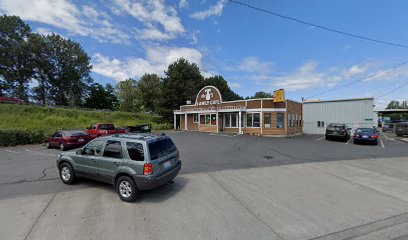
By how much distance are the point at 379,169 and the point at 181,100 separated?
31.3 meters

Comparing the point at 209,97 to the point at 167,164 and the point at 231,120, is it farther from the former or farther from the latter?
the point at 167,164

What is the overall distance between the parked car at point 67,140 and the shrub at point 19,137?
4.35m

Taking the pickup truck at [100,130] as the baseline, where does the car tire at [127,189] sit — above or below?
below

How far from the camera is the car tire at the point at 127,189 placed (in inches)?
192

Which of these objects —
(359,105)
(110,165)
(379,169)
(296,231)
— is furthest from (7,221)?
(359,105)

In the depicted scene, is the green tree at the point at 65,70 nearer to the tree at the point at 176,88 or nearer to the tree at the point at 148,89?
the tree at the point at 148,89

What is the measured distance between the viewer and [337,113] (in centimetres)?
2616

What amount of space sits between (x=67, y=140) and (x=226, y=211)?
13.6m

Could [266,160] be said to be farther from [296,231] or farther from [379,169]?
[296,231]

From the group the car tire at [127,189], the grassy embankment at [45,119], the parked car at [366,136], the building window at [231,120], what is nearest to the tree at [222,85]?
the grassy embankment at [45,119]

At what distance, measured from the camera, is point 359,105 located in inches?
968

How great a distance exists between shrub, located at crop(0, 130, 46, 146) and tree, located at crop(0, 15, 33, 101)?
147ft

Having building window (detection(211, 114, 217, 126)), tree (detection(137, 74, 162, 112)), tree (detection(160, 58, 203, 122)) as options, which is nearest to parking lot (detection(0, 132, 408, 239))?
building window (detection(211, 114, 217, 126))

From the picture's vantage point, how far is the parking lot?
143 inches
